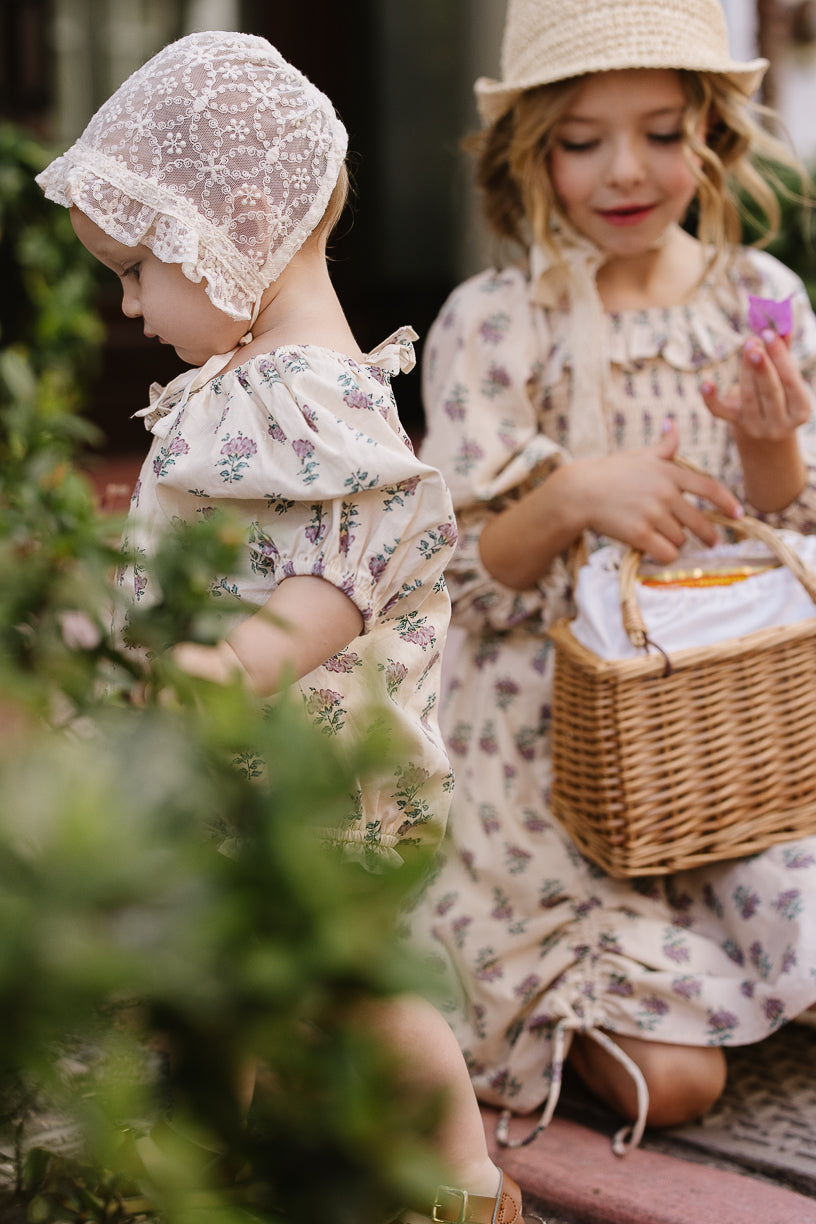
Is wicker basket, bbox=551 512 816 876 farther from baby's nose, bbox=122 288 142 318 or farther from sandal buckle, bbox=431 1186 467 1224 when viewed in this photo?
baby's nose, bbox=122 288 142 318

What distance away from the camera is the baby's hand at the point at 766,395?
179cm

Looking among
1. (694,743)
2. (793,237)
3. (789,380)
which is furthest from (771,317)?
(793,237)

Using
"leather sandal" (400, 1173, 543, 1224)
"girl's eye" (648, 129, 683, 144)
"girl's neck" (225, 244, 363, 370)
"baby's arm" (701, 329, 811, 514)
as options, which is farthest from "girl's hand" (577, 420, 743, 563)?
"leather sandal" (400, 1173, 543, 1224)

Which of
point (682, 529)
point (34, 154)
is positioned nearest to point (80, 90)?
point (34, 154)

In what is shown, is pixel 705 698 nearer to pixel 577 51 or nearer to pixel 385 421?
pixel 385 421

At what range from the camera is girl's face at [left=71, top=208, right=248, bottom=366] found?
1.35 m

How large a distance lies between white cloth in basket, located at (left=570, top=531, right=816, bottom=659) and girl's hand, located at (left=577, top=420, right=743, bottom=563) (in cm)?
8

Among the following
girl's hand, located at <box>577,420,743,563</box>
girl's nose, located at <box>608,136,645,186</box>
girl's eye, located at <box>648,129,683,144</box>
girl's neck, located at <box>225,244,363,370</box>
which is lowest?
girl's hand, located at <box>577,420,743,563</box>

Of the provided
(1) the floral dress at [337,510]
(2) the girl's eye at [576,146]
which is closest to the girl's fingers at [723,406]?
(2) the girl's eye at [576,146]

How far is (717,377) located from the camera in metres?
2.10

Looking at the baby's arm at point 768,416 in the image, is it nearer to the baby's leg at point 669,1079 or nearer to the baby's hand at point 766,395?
the baby's hand at point 766,395

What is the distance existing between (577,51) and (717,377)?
1.82ft

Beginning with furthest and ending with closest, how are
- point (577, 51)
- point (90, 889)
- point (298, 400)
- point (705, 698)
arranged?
point (577, 51)
point (705, 698)
point (298, 400)
point (90, 889)

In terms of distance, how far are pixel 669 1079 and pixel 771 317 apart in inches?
42.4
